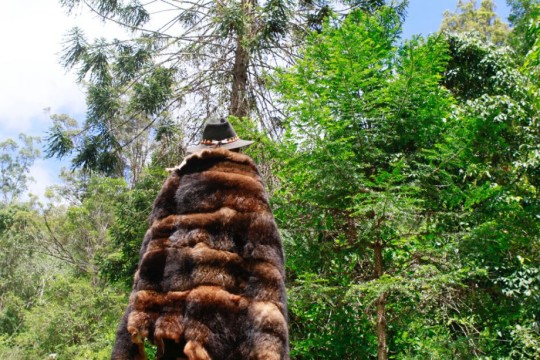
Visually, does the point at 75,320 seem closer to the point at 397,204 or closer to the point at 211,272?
the point at 397,204

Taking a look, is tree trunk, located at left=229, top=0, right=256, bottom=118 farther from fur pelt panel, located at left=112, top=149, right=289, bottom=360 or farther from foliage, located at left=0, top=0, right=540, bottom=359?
fur pelt panel, located at left=112, top=149, right=289, bottom=360

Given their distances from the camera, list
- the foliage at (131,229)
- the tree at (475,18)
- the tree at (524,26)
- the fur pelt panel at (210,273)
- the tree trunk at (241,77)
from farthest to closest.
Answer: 1. the tree at (475,18)
2. the foliage at (131,229)
3. the tree trunk at (241,77)
4. the tree at (524,26)
5. the fur pelt panel at (210,273)

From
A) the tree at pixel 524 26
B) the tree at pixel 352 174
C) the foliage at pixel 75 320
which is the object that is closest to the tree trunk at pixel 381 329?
the tree at pixel 352 174

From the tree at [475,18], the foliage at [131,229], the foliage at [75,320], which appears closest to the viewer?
the foliage at [131,229]

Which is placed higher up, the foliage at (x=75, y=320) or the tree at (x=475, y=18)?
the tree at (x=475, y=18)

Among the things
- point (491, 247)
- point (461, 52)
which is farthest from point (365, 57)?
point (461, 52)

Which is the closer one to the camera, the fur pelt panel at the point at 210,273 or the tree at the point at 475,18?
the fur pelt panel at the point at 210,273

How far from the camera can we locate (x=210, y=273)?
1.75m

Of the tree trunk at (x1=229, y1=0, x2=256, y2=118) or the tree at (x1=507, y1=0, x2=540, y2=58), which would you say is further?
the tree trunk at (x1=229, y1=0, x2=256, y2=118)

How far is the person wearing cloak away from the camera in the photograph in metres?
1.67

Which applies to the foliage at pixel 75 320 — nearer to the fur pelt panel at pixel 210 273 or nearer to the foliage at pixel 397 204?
the foliage at pixel 397 204

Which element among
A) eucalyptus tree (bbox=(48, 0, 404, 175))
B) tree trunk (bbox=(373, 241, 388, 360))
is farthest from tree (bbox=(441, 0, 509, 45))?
tree trunk (bbox=(373, 241, 388, 360))

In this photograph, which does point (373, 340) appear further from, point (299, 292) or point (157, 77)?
point (157, 77)

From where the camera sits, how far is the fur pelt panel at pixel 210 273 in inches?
65.6
